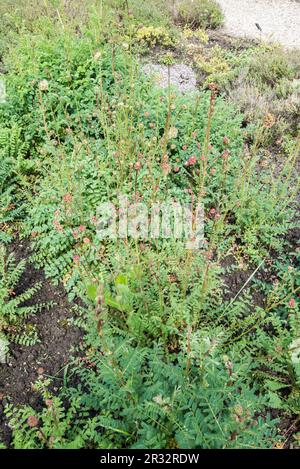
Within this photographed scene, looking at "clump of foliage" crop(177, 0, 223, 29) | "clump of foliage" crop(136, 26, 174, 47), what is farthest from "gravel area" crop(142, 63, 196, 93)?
"clump of foliage" crop(177, 0, 223, 29)

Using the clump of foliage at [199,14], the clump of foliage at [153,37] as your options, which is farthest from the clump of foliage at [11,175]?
the clump of foliage at [199,14]

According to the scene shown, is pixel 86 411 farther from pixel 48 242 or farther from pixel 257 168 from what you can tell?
pixel 257 168

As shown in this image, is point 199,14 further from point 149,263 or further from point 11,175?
point 149,263

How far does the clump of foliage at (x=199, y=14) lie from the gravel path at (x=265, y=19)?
24 cm

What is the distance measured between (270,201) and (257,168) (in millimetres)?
782

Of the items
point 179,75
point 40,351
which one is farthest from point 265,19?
point 40,351

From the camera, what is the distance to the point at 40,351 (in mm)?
2852

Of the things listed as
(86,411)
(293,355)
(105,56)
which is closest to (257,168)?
(105,56)

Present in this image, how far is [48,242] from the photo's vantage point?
3311 millimetres

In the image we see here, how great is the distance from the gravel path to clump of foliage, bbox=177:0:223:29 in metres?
0.24

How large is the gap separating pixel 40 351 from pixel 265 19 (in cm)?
752

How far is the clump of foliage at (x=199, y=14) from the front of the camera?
6.99m

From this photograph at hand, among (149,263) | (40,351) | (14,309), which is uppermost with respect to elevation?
(149,263)

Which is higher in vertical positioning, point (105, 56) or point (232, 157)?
point (105, 56)
